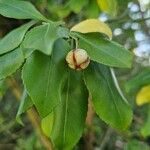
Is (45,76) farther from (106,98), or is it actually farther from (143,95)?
(143,95)

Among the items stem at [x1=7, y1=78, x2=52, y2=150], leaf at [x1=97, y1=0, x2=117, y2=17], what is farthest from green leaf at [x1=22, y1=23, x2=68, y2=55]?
stem at [x1=7, y1=78, x2=52, y2=150]

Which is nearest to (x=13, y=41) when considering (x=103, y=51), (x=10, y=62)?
(x=10, y=62)

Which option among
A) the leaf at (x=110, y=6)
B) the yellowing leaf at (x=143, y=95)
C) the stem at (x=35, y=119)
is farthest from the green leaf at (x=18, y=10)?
the stem at (x=35, y=119)

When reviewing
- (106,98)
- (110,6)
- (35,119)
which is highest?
(106,98)

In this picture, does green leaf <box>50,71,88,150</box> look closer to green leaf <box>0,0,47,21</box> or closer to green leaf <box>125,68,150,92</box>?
→ green leaf <box>0,0,47,21</box>

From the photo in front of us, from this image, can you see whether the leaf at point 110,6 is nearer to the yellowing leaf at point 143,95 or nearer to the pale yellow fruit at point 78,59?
the yellowing leaf at point 143,95

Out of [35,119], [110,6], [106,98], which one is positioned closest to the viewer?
[106,98]

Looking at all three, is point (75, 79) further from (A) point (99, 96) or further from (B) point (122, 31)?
(B) point (122, 31)
